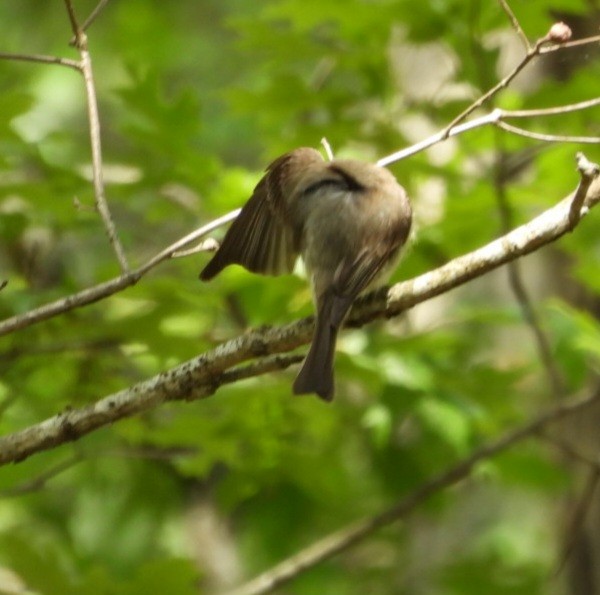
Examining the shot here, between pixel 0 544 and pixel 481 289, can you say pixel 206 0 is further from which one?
pixel 0 544

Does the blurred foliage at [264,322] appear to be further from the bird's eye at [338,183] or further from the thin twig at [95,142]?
the bird's eye at [338,183]

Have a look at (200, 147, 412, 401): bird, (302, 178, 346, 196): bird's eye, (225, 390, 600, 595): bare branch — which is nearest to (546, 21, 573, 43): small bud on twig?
(200, 147, 412, 401): bird

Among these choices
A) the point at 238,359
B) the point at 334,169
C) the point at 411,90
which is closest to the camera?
the point at 238,359

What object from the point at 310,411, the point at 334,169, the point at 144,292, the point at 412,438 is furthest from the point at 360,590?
the point at 334,169

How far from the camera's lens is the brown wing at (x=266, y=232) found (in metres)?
3.23

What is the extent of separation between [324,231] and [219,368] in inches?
24.2

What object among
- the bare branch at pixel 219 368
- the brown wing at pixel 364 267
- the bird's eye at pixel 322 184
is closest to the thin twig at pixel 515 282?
the brown wing at pixel 364 267

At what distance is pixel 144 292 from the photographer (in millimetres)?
3543

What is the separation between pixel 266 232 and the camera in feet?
10.8

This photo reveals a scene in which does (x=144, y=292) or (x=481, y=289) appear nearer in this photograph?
(x=144, y=292)

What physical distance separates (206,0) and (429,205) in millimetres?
7036

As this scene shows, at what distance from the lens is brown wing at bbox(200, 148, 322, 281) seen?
3.23m

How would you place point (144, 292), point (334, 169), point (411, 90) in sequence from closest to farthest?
point (334, 169)
point (144, 292)
point (411, 90)

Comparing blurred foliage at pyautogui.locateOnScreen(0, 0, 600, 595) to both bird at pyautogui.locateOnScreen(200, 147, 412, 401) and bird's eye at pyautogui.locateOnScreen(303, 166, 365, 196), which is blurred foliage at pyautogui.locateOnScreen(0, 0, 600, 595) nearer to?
bird at pyautogui.locateOnScreen(200, 147, 412, 401)
